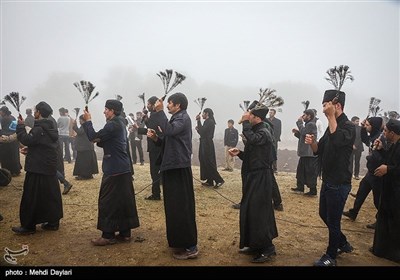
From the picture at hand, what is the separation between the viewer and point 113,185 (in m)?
4.65

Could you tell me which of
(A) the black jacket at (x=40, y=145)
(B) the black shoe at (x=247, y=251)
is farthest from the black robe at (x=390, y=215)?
(A) the black jacket at (x=40, y=145)

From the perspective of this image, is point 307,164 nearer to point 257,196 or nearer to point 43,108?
point 257,196

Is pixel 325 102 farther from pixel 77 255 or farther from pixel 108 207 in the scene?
pixel 77 255

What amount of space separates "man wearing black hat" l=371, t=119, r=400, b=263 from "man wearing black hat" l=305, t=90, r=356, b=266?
1.02m

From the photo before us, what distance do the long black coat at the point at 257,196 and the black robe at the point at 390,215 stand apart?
5.92 feet

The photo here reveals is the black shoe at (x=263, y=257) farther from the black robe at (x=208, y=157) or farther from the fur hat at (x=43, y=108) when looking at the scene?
the black robe at (x=208, y=157)

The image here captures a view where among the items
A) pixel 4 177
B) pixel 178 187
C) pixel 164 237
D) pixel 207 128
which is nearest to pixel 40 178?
pixel 164 237

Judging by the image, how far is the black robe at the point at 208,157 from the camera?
925 cm

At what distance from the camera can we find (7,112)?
9.63 metres

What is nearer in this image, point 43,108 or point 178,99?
point 178,99

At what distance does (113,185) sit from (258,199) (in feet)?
7.56

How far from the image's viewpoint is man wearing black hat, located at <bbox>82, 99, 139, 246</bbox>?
4602mm
